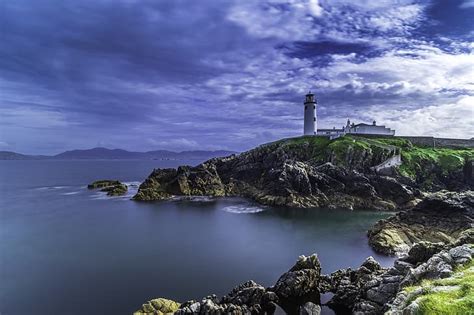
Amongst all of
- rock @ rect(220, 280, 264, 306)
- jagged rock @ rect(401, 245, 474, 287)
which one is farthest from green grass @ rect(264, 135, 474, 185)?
jagged rock @ rect(401, 245, 474, 287)

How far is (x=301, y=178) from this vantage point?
7394cm

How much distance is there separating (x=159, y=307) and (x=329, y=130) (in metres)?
93.9

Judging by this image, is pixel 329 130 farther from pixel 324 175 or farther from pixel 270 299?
pixel 270 299

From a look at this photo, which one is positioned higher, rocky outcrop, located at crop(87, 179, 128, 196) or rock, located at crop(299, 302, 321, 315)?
rocky outcrop, located at crop(87, 179, 128, 196)

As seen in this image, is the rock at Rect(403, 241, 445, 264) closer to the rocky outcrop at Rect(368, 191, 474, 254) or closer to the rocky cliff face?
the rocky outcrop at Rect(368, 191, 474, 254)

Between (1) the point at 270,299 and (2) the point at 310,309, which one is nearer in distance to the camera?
(2) the point at 310,309

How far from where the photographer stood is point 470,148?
9894 centimetres

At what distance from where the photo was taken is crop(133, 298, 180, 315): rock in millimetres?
24578

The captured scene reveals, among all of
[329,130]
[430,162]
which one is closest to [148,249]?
[430,162]

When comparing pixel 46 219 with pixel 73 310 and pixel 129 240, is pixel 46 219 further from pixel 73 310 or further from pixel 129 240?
pixel 73 310

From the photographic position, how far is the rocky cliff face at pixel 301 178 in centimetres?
7131

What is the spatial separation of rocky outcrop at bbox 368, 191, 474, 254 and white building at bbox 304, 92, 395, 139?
59651mm

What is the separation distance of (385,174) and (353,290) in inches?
2381

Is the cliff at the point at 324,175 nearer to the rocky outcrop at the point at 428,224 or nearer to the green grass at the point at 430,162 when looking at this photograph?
the green grass at the point at 430,162
